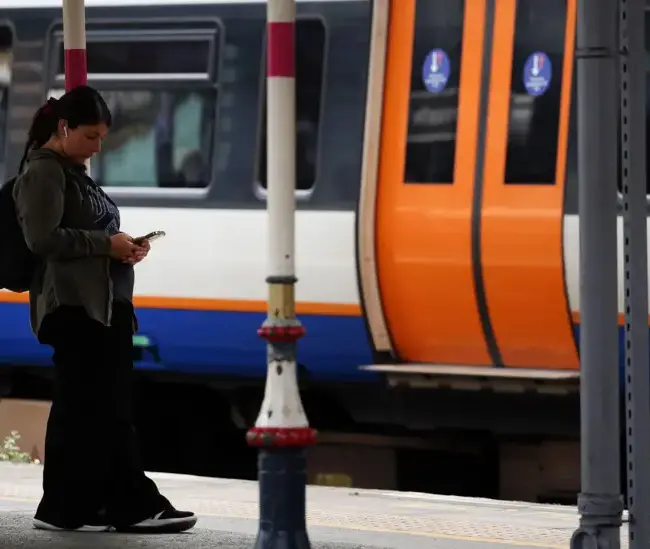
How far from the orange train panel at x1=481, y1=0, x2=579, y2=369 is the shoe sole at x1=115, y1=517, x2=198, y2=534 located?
3269mm

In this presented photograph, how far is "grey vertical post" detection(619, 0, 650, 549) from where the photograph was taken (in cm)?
574

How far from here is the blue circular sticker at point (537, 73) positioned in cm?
993

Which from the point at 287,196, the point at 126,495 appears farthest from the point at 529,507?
the point at 287,196

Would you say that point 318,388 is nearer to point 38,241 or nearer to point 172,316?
point 172,316

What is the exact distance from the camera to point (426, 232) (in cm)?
1009

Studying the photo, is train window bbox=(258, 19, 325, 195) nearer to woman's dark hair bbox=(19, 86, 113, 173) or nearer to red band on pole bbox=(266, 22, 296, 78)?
woman's dark hair bbox=(19, 86, 113, 173)

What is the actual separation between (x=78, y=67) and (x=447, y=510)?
239 cm

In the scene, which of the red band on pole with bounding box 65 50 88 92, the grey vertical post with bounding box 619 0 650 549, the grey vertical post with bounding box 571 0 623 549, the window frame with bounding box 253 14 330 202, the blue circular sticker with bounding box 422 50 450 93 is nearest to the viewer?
the grey vertical post with bounding box 571 0 623 549

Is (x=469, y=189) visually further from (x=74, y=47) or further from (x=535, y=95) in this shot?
(x=74, y=47)

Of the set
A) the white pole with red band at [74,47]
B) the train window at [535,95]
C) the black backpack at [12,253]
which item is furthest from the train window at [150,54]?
the black backpack at [12,253]

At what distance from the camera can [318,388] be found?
35.4 ft

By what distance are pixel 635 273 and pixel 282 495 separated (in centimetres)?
134

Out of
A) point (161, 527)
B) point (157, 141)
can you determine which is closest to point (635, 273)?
point (161, 527)

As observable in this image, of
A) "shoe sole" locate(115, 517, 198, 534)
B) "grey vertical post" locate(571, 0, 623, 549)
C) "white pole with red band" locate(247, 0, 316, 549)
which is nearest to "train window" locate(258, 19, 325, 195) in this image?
"shoe sole" locate(115, 517, 198, 534)
